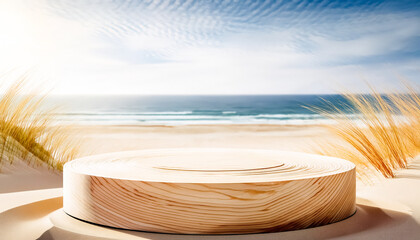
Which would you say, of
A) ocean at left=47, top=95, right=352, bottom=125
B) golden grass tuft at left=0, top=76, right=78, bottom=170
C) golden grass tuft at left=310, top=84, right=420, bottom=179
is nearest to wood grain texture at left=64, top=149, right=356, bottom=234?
ocean at left=47, top=95, right=352, bottom=125

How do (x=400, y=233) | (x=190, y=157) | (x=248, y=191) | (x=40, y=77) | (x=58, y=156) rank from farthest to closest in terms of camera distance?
(x=58, y=156) < (x=40, y=77) < (x=190, y=157) < (x=400, y=233) < (x=248, y=191)

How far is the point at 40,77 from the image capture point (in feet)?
8.50

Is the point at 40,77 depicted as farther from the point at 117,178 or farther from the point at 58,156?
the point at 117,178

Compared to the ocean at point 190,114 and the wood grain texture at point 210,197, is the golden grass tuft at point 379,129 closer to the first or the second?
the ocean at point 190,114

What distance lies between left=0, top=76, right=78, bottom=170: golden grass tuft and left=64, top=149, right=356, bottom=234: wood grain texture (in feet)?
5.51

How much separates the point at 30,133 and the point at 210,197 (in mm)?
2231

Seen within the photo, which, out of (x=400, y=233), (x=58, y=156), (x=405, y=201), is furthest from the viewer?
(x=58, y=156)

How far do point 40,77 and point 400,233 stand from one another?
241cm

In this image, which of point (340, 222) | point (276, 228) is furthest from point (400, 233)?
point (276, 228)

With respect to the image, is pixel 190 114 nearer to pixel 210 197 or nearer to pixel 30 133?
pixel 30 133

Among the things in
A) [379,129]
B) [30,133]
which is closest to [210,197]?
[379,129]

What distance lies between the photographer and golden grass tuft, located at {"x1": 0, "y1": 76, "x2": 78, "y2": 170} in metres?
2.54

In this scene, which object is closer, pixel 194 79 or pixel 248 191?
pixel 248 191

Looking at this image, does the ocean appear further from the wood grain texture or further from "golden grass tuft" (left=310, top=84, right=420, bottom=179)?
the wood grain texture
